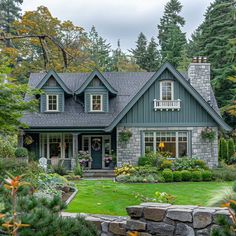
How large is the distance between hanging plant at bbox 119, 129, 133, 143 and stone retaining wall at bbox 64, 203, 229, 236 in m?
11.5

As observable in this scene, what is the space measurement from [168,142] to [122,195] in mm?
7909

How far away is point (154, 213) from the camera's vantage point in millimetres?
6988

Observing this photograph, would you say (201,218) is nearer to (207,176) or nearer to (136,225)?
(136,225)

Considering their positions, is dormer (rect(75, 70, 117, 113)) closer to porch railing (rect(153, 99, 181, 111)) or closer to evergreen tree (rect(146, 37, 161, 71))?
porch railing (rect(153, 99, 181, 111))

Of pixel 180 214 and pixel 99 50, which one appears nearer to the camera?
pixel 180 214

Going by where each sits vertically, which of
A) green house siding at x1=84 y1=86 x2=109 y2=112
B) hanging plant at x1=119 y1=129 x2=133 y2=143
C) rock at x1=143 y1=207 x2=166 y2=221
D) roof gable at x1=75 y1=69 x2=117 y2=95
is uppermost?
roof gable at x1=75 y1=69 x2=117 y2=95

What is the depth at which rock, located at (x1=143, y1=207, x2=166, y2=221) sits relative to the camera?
273 inches

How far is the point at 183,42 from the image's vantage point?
40844 millimetres

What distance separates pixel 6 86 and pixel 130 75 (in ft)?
52.7

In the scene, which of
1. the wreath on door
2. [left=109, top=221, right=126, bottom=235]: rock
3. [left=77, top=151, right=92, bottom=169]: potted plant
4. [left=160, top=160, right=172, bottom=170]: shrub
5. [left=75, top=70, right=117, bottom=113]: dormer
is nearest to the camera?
[left=109, top=221, right=126, bottom=235]: rock

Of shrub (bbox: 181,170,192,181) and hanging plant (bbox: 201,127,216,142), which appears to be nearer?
shrub (bbox: 181,170,192,181)

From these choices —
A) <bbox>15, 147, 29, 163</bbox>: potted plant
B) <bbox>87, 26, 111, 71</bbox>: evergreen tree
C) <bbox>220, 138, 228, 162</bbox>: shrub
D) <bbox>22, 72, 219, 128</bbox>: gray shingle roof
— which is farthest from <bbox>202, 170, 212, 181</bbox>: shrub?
<bbox>87, 26, 111, 71</bbox>: evergreen tree

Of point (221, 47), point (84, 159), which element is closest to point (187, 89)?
point (84, 159)

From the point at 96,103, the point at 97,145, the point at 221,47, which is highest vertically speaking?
the point at 221,47
